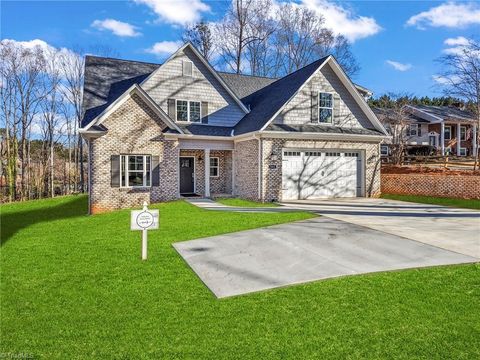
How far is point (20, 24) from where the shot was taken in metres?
13.9

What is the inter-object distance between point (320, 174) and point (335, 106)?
11.6 feet

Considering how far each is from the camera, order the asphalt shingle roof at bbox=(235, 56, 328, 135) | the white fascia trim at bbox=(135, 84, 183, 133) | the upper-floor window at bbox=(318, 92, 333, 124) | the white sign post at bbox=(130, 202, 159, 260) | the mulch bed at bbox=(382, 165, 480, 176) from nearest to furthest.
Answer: the white sign post at bbox=(130, 202, 159, 260), the white fascia trim at bbox=(135, 84, 183, 133), the asphalt shingle roof at bbox=(235, 56, 328, 135), the upper-floor window at bbox=(318, 92, 333, 124), the mulch bed at bbox=(382, 165, 480, 176)

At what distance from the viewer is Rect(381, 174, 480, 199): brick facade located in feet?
53.4

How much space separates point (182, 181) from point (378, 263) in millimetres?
13079

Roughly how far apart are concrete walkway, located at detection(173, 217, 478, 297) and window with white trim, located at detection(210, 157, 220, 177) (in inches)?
382

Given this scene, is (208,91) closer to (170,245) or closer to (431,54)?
(170,245)

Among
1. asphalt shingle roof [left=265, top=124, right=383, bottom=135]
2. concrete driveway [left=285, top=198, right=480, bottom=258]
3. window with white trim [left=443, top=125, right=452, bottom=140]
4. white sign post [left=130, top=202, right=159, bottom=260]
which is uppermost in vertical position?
window with white trim [left=443, top=125, right=452, bottom=140]

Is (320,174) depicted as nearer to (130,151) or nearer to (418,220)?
(418,220)

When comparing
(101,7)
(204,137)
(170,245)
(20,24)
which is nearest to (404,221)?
(170,245)

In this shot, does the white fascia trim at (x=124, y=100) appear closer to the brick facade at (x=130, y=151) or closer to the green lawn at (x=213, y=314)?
the brick facade at (x=130, y=151)

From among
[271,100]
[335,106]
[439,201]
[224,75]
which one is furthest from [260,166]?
[224,75]

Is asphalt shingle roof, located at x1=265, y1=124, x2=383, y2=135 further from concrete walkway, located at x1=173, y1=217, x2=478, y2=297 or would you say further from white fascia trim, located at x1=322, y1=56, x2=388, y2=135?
concrete walkway, located at x1=173, y1=217, x2=478, y2=297

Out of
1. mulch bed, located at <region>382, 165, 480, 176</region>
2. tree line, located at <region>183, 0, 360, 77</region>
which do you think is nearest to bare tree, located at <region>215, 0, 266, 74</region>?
tree line, located at <region>183, 0, 360, 77</region>

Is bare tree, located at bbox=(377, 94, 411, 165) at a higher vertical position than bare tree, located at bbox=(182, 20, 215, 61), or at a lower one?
lower
